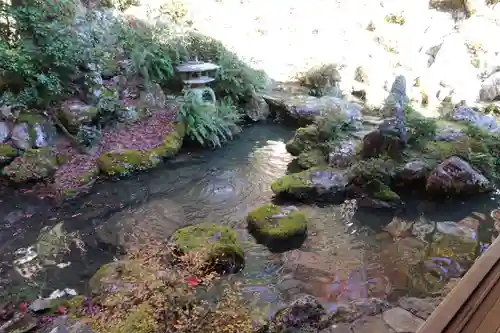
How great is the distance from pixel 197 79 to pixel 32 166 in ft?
13.2

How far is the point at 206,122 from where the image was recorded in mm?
9211

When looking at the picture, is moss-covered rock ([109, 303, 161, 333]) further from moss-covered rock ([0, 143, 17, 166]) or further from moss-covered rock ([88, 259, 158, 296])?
moss-covered rock ([0, 143, 17, 166])

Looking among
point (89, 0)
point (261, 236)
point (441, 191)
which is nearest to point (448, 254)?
point (441, 191)

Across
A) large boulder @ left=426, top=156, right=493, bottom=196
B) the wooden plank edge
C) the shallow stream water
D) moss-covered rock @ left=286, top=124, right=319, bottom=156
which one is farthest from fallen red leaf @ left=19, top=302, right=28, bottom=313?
large boulder @ left=426, top=156, right=493, bottom=196

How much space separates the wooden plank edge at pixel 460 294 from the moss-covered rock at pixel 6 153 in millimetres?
7487

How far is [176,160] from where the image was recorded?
339 inches

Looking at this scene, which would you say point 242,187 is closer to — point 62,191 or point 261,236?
point 261,236

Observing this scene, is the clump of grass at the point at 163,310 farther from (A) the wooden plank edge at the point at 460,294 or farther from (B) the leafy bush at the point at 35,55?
(B) the leafy bush at the point at 35,55

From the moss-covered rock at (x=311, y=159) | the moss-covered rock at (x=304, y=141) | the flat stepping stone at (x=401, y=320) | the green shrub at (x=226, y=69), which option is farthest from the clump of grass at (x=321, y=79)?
the flat stepping stone at (x=401, y=320)

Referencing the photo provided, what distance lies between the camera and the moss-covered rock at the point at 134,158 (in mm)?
7727

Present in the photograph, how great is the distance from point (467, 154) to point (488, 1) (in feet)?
38.1

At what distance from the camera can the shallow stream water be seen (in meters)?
5.10

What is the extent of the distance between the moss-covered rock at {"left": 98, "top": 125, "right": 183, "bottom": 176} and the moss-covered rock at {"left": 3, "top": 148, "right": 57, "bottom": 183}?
0.86 m

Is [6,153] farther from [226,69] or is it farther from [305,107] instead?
[305,107]
